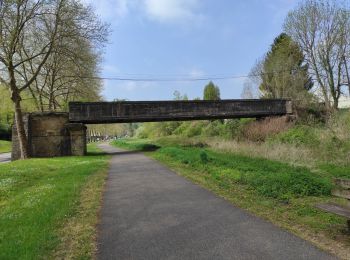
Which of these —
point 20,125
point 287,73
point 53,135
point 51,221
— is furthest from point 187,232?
point 287,73

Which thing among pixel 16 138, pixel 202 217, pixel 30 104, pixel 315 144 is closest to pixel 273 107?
pixel 315 144

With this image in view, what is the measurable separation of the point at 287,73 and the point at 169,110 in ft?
66.4

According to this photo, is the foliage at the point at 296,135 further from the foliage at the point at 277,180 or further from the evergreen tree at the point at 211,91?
the evergreen tree at the point at 211,91

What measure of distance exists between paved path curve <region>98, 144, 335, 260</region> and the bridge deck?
2394 centimetres

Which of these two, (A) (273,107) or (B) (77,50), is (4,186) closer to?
(B) (77,50)

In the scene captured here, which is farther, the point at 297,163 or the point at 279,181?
the point at 297,163

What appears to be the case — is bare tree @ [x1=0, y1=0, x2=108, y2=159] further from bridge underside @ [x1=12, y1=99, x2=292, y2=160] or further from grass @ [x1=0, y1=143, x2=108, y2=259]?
grass @ [x1=0, y1=143, x2=108, y2=259]

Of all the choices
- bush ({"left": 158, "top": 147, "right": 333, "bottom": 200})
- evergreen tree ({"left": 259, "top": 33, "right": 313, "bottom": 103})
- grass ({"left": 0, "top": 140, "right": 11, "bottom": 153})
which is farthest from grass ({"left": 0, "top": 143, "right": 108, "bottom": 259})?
grass ({"left": 0, "top": 140, "right": 11, "bottom": 153})

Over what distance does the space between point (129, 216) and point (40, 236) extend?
206cm

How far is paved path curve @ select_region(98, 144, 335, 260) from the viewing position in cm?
546

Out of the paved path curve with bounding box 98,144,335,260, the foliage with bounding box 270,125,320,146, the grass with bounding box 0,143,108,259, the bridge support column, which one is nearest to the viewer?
the paved path curve with bounding box 98,144,335,260

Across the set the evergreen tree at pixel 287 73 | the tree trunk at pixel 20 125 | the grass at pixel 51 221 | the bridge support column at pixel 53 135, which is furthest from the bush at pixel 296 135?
the tree trunk at pixel 20 125

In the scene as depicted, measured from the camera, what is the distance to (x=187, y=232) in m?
6.58

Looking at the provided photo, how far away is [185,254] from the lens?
17.8 feet
